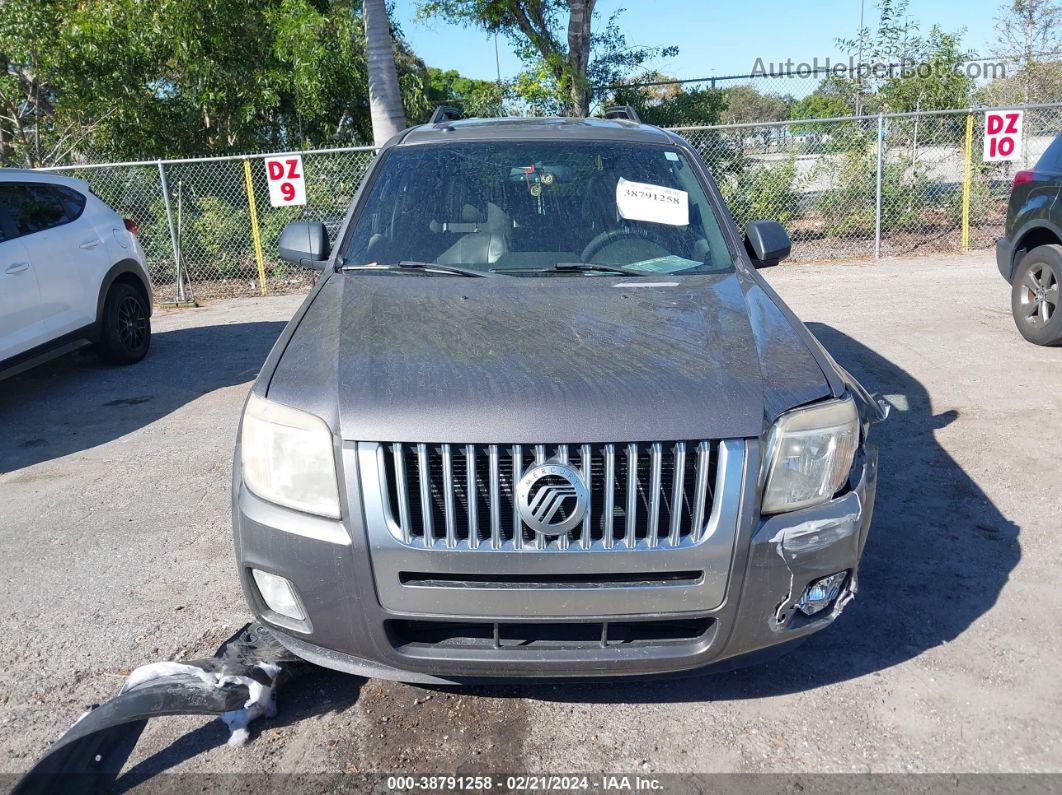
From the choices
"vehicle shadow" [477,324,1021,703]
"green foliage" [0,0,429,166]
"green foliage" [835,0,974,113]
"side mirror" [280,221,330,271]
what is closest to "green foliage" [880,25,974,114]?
"green foliage" [835,0,974,113]

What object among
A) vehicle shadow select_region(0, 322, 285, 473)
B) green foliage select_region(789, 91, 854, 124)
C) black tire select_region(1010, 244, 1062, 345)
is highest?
green foliage select_region(789, 91, 854, 124)

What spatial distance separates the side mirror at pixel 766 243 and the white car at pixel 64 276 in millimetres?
5349

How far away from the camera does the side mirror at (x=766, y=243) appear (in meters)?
4.18

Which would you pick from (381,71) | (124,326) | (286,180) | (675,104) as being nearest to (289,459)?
(124,326)

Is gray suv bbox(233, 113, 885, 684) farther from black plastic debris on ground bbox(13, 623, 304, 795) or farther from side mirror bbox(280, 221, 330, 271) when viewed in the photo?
side mirror bbox(280, 221, 330, 271)

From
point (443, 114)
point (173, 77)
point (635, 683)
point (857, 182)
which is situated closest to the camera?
point (635, 683)

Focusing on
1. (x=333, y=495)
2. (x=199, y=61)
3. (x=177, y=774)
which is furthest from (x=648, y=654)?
(x=199, y=61)

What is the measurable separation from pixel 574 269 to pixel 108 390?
5324 mm

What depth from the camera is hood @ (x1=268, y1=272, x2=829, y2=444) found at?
2.46 m

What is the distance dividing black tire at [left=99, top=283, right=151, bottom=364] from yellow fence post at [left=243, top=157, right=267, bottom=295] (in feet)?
12.2

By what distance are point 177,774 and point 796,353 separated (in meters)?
2.34

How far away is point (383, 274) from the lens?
12.1ft

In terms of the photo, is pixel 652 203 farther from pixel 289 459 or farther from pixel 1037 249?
pixel 1037 249

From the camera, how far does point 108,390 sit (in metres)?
7.46
